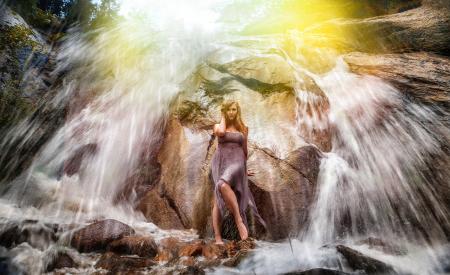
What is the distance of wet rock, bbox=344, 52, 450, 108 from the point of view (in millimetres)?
7715

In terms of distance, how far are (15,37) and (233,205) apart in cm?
942

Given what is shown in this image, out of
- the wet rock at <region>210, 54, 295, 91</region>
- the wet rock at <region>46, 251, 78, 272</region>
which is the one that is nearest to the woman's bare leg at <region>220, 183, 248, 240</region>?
the wet rock at <region>46, 251, 78, 272</region>

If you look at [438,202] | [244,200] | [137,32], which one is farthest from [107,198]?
[137,32]

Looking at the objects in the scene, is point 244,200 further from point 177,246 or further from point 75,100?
point 75,100

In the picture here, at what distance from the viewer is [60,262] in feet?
16.3

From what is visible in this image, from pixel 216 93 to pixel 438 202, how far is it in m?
5.13

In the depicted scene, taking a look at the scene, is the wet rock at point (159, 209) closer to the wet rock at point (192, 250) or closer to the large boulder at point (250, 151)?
the large boulder at point (250, 151)

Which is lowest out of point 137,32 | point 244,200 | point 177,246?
point 177,246

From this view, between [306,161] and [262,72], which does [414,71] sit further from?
[306,161]

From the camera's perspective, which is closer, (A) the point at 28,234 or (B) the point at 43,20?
(A) the point at 28,234

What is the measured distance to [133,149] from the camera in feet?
26.3

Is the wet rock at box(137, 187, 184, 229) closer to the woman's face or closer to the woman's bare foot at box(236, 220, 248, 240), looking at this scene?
the woman's bare foot at box(236, 220, 248, 240)

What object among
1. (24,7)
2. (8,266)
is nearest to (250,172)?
(8,266)

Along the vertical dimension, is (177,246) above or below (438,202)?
below
